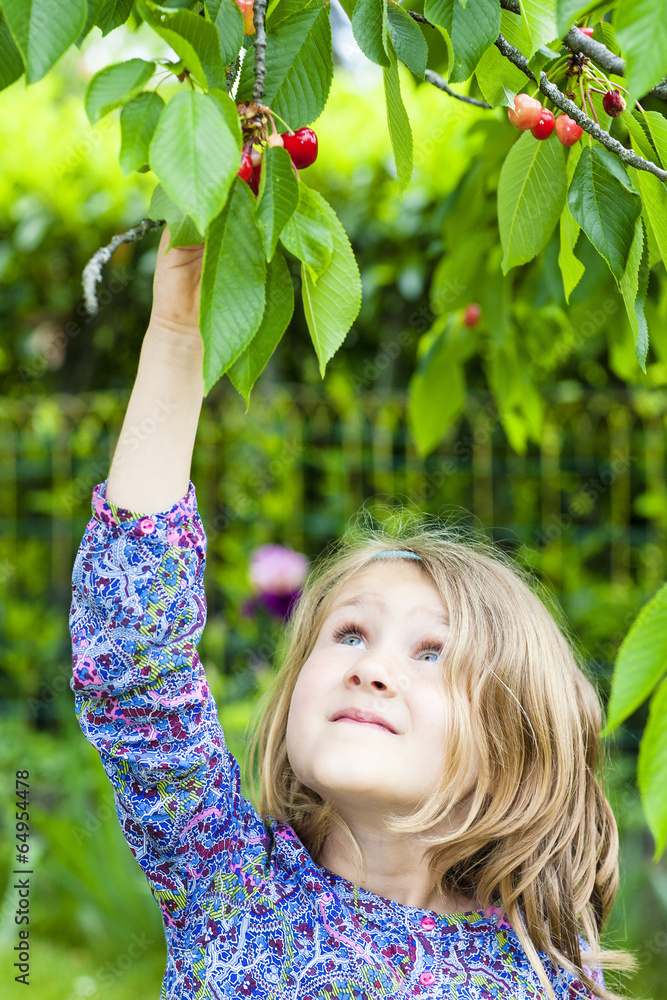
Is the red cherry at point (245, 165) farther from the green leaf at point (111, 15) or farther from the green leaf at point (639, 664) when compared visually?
the green leaf at point (639, 664)

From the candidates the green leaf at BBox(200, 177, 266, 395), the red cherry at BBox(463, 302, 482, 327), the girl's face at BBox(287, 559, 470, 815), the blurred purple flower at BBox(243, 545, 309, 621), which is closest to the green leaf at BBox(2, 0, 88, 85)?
the green leaf at BBox(200, 177, 266, 395)

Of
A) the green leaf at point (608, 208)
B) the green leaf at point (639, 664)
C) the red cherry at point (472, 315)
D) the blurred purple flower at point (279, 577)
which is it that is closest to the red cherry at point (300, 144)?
the green leaf at point (608, 208)

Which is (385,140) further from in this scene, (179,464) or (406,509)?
(179,464)

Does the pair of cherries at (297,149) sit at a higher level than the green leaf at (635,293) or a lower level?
lower

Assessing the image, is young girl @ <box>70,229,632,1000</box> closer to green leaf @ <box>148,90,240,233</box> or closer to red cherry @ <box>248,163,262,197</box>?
red cherry @ <box>248,163,262,197</box>

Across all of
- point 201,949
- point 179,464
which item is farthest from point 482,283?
point 201,949

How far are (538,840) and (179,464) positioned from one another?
25.2 inches

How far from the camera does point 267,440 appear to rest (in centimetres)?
294

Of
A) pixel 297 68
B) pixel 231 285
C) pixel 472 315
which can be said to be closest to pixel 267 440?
pixel 472 315

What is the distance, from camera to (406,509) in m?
2.87

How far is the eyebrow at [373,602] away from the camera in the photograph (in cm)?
112

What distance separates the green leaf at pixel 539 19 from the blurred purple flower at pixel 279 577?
75.6 inches

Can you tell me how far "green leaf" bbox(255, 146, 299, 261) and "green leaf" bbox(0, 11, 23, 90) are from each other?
0.72 feet

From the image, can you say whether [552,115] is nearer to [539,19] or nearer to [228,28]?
[539,19]
